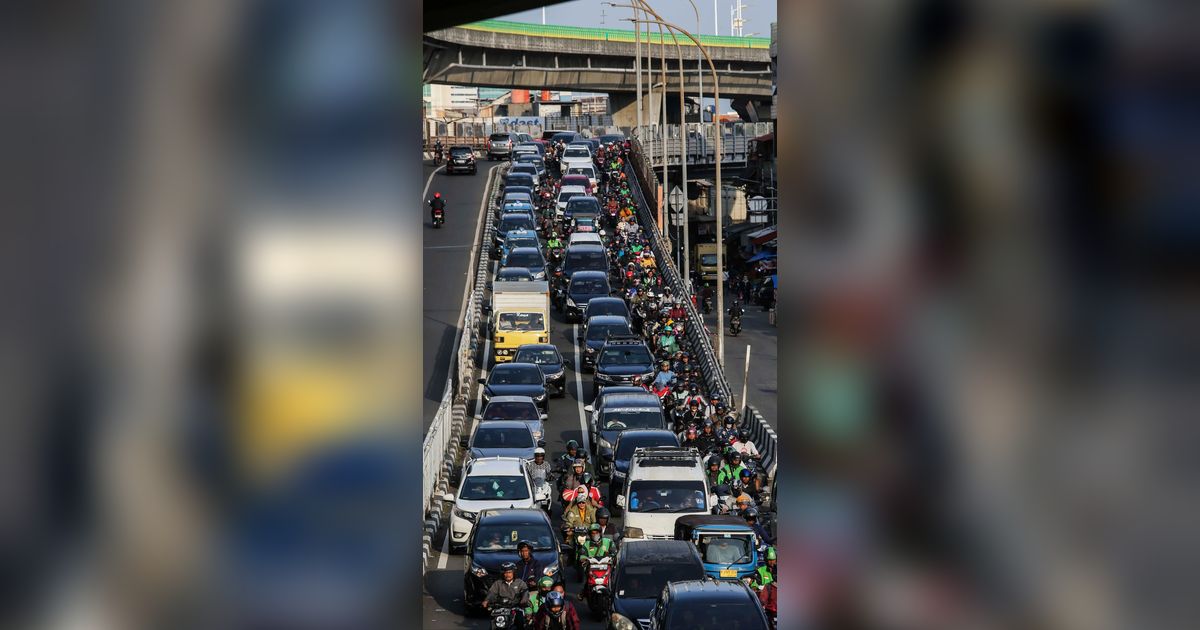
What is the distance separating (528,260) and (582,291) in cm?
297

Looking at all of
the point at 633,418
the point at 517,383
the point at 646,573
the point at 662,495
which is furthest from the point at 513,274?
the point at 646,573

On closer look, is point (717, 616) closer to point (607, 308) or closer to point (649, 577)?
point (649, 577)

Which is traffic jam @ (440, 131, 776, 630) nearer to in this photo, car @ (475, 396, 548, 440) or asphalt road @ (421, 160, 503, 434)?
car @ (475, 396, 548, 440)

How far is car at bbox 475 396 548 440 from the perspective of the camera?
106 feet

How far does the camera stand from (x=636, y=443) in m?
28.7
